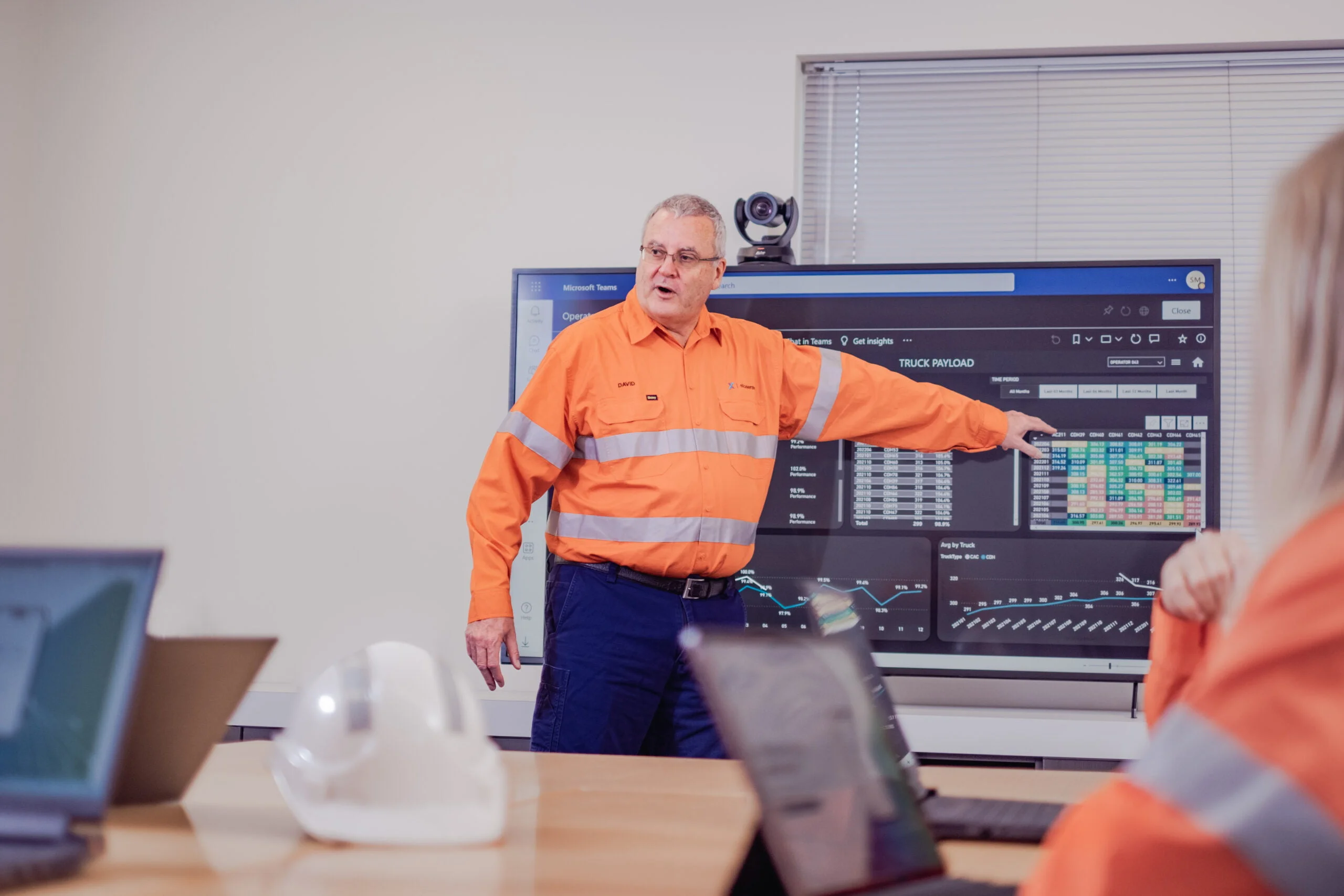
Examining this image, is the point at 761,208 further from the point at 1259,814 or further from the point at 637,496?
the point at 1259,814

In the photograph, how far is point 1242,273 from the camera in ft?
10.3

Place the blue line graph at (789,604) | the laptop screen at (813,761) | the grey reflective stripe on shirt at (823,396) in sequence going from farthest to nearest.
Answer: the blue line graph at (789,604)
the grey reflective stripe on shirt at (823,396)
the laptop screen at (813,761)

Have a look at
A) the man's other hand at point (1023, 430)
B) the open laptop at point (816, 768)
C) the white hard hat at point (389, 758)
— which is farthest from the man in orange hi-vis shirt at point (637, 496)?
the open laptop at point (816, 768)

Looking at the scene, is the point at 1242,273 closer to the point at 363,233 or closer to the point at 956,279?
the point at 956,279

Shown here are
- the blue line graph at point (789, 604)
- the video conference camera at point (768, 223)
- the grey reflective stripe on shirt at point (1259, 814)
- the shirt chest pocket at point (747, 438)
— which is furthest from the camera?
the video conference camera at point (768, 223)

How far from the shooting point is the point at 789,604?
2.91 meters

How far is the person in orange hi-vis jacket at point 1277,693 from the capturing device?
1.59ft

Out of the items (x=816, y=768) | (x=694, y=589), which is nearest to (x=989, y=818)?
(x=816, y=768)

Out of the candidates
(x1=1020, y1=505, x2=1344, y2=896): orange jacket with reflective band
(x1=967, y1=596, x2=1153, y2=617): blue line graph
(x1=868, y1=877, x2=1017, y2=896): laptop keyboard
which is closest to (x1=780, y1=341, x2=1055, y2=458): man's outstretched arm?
(x1=967, y1=596, x2=1153, y2=617): blue line graph

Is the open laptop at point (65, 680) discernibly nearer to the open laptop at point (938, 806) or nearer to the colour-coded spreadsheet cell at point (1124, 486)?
the open laptop at point (938, 806)

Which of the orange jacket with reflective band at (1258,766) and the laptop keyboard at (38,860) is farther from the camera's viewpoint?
the laptop keyboard at (38,860)

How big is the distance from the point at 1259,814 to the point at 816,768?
0.43m

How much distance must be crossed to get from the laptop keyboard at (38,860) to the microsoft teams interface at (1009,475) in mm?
2032

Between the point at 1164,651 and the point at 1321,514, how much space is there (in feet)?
2.47
